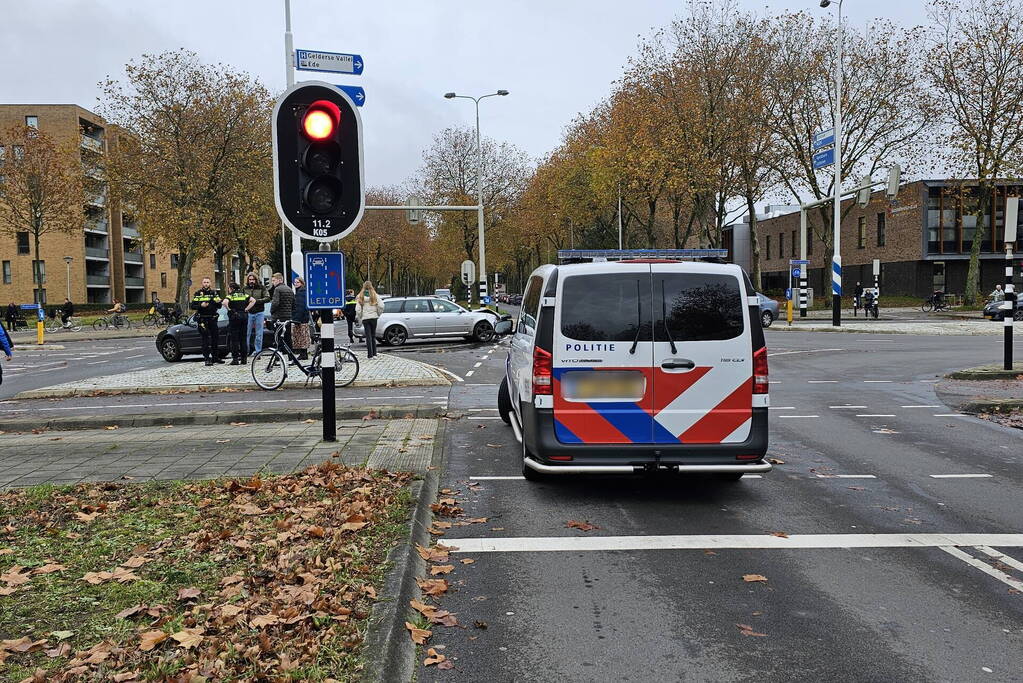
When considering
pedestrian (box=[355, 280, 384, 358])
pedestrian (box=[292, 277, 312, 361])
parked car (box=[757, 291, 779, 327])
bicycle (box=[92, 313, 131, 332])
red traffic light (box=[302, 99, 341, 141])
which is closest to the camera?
red traffic light (box=[302, 99, 341, 141])

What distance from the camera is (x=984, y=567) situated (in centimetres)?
496

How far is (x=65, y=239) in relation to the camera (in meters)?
65.4

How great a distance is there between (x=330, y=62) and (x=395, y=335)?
48.7 feet

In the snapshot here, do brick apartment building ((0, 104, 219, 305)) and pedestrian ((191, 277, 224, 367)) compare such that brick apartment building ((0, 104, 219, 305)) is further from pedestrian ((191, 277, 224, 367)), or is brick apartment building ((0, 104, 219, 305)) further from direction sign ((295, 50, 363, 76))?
direction sign ((295, 50, 363, 76))

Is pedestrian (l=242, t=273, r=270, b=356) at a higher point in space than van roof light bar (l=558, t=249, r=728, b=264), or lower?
lower

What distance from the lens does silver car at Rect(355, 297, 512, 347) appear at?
2538 centimetres

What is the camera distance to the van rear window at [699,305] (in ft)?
21.1

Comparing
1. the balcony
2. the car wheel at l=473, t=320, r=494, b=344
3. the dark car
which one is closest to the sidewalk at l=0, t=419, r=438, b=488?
the dark car

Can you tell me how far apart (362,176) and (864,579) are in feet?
17.6

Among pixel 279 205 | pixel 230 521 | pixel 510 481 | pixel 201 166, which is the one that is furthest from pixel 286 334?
pixel 201 166

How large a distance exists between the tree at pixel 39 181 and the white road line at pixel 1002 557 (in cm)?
4621

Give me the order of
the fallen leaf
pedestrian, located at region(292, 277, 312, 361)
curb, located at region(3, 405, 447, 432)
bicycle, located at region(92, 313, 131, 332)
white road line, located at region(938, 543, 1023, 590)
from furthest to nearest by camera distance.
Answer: bicycle, located at region(92, 313, 131, 332) → pedestrian, located at region(292, 277, 312, 361) → curb, located at region(3, 405, 447, 432) → white road line, located at region(938, 543, 1023, 590) → the fallen leaf

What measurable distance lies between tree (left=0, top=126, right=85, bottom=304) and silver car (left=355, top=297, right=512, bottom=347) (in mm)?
26794

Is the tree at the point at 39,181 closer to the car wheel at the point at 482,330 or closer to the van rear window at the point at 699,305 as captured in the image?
the car wheel at the point at 482,330
